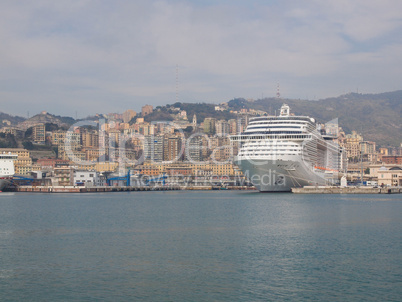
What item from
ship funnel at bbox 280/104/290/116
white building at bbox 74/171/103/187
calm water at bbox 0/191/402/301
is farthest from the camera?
white building at bbox 74/171/103/187

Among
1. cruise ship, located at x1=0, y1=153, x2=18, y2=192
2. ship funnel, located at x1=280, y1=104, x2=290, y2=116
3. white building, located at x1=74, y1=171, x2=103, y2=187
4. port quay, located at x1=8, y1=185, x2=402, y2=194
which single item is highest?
ship funnel, located at x1=280, y1=104, x2=290, y2=116

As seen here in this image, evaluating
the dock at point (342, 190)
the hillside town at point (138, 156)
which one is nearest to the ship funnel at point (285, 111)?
the dock at point (342, 190)

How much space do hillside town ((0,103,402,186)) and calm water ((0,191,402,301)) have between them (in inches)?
2345

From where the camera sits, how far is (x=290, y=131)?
161ft

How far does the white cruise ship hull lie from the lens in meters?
46.9

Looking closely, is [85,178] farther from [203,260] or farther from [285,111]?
[203,260]

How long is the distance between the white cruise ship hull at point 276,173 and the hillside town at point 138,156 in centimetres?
3219

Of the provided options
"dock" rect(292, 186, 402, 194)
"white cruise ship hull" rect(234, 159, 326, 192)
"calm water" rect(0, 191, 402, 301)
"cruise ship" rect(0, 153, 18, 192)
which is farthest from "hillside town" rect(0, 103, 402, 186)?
"calm water" rect(0, 191, 402, 301)

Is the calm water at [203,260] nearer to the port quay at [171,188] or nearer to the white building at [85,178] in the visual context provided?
the port quay at [171,188]

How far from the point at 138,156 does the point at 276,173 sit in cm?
10198

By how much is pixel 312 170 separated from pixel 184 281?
4083 cm

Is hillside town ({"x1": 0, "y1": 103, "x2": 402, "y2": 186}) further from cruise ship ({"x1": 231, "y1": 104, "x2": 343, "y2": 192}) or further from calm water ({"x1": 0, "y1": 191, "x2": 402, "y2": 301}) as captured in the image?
calm water ({"x1": 0, "y1": 191, "x2": 402, "y2": 301})

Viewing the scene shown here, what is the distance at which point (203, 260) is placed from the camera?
57.2 feet

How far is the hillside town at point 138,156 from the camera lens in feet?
313
